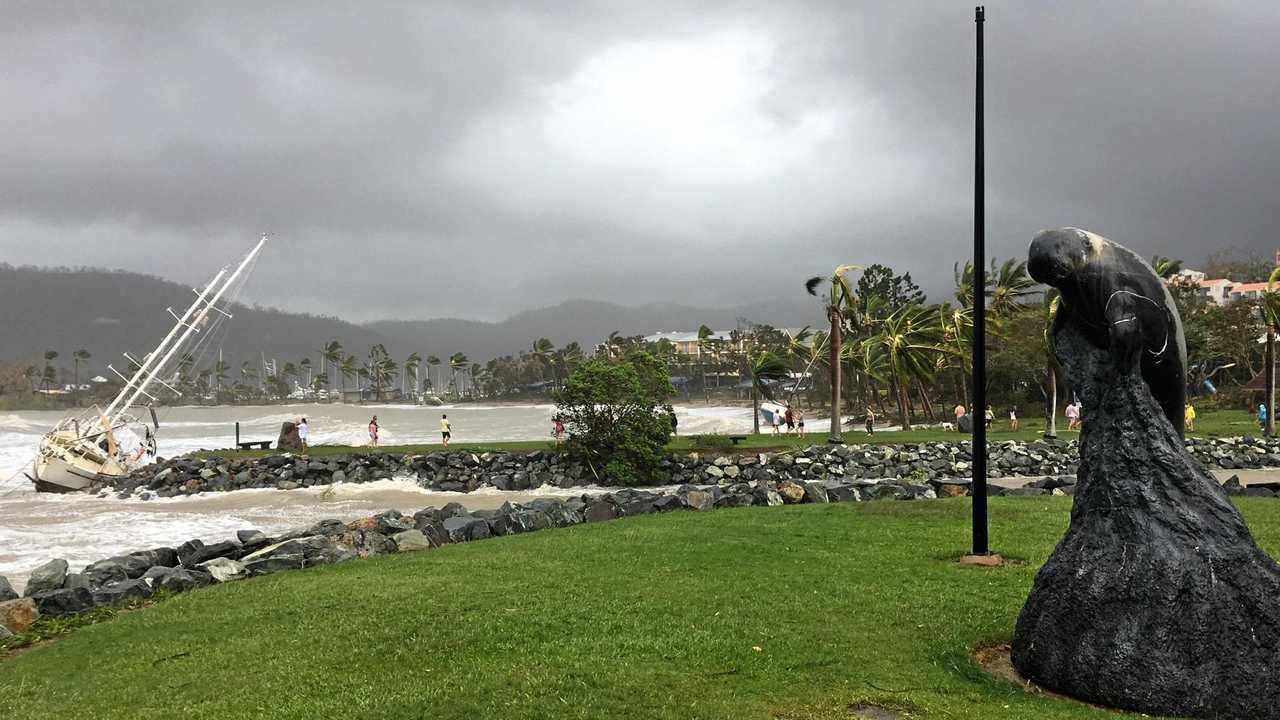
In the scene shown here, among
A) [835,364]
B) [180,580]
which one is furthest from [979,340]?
[835,364]

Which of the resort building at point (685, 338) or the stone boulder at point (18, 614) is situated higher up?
the resort building at point (685, 338)

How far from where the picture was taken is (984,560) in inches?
411

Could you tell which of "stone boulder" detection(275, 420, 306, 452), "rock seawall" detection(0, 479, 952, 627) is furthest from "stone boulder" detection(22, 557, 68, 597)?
"stone boulder" detection(275, 420, 306, 452)

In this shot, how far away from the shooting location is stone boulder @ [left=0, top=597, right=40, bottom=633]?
10.0 meters

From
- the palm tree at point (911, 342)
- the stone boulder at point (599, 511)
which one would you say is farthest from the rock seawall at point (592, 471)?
the stone boulder at point (599, 511)

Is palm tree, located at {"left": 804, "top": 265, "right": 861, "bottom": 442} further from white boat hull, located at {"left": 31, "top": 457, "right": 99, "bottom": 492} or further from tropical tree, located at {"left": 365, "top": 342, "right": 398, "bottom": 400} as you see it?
tropical tree, located at {"left": 365, "top": 342, "right": 398, "bottom": 400}

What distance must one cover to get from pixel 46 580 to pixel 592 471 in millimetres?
20669

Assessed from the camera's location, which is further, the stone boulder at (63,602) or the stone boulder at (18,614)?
the stone boulder at (63,602)

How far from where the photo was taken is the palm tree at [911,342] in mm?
41688

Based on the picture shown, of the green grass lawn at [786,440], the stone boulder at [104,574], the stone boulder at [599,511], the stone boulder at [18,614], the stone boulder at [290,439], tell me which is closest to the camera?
the stone boulder at [18,614]

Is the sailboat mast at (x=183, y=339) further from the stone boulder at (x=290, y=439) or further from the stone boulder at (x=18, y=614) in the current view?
the stone boulder at (x=18, y=614)

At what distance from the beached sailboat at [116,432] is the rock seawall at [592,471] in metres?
1.41

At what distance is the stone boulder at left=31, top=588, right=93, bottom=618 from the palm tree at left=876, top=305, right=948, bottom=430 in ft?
121

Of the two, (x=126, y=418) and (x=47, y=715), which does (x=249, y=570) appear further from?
(x=126, y=418)
